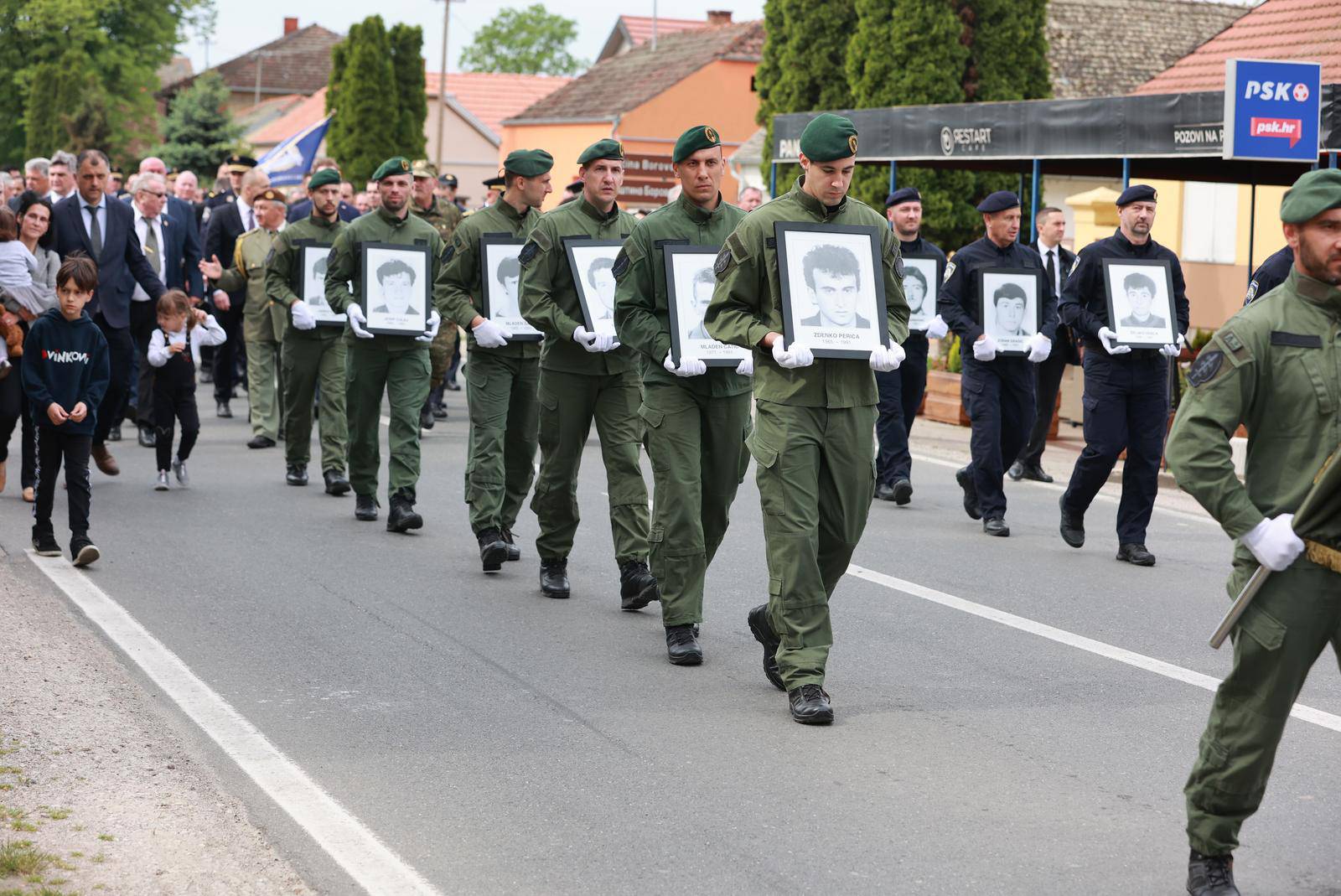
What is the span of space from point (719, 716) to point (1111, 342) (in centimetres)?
462

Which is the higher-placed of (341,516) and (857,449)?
(857,449)

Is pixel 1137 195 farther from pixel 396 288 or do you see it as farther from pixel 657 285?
pixel 396 288

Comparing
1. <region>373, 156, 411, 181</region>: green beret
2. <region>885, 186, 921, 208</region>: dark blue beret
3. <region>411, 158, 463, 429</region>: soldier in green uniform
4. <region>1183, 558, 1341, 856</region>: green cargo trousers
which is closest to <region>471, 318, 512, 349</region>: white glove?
<region>373, 156, 411, 181</region>: green beret

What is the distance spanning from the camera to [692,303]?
25.3 feet

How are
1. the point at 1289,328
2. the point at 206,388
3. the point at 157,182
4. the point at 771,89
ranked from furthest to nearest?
the point at 771,89 → the point at 206,388 → the point at 157,182 → the point at 1289,328

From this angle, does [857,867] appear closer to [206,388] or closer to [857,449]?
[857,449]

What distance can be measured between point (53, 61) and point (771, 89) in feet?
171

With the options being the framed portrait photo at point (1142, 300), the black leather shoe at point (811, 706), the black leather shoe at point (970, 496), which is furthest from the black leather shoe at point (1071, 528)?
the black leather shoe at point (811, 706)

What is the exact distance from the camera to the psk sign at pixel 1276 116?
14.4 metres

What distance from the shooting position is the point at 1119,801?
18.9 feet

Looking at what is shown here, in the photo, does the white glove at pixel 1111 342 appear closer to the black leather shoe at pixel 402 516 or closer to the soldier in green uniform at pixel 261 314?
the black leather shoe at pixel 402 516

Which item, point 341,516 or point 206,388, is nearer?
point 341,516

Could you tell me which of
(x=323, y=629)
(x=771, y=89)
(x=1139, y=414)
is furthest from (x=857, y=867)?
(x=771, y=89)

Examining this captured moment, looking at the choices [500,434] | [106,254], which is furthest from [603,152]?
[106,254]
